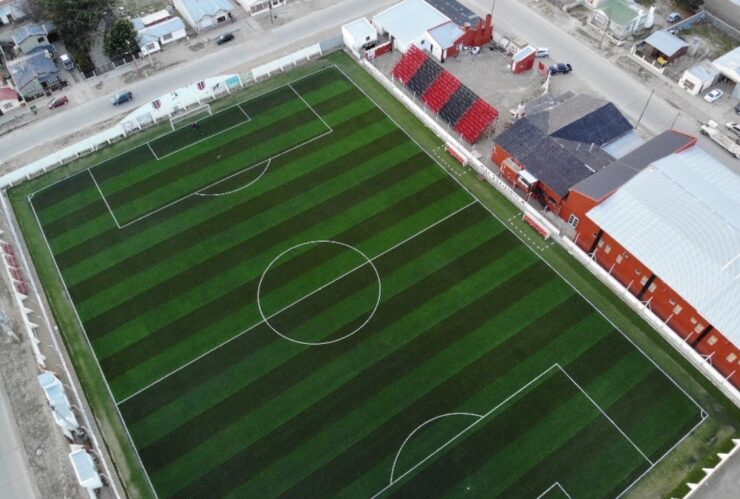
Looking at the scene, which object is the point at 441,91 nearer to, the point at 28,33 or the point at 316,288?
the point at 316,288

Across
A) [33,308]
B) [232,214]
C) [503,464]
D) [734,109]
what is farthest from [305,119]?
[734,109]

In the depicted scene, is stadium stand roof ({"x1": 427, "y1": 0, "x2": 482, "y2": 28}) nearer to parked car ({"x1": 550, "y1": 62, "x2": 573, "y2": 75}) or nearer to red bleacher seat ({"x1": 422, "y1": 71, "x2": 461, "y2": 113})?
parked car ({"x1": 550, "y1": 62, "x2": 573, "y2": 75})

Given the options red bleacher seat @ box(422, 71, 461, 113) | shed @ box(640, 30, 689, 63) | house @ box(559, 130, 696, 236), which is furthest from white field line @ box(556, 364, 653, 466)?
shed @ box(640, 30, 689, 63)

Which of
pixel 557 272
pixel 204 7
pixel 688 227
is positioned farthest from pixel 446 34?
pixel 688 227

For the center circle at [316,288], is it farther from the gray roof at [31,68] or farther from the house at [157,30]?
the gray roof at [31,68]

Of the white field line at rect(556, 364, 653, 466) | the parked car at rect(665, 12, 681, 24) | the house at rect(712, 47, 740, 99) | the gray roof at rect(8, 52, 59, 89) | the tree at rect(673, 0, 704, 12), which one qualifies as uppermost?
the gray roof at rect(8, 52, 59, 89)

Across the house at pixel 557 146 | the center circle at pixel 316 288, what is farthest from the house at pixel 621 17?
the center circle at pixel 316 288
